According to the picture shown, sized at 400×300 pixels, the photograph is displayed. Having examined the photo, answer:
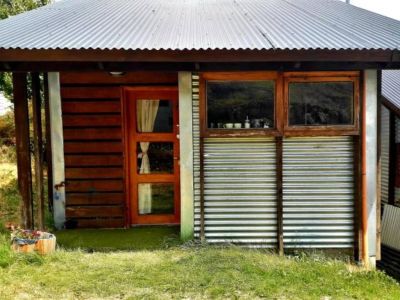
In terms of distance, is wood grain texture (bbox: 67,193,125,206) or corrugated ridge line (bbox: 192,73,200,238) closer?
corrugated ridge line (bbox: 192,73,200,238)

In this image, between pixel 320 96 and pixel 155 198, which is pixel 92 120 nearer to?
pixel 155 198

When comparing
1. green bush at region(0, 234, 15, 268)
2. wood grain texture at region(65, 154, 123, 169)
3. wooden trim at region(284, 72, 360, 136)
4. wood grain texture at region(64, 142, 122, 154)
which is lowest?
green bush at region(0, 234, 15, 268)

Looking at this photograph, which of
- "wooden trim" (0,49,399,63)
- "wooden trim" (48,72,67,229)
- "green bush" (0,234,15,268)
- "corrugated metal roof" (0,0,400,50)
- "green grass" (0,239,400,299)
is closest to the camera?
"green grass" (0,239,400,299)

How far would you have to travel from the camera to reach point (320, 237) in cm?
489

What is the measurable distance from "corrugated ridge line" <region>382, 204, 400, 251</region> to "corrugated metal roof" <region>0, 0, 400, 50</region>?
11.1ft

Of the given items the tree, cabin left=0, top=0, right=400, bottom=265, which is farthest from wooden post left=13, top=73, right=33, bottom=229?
the tree

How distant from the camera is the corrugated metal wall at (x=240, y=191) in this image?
4.92m

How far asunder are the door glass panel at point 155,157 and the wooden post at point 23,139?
176 cm

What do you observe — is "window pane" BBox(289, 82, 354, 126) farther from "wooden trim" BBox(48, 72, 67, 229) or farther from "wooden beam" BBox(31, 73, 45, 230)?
"wooden trim" BBox(48, 72, 67, 229)

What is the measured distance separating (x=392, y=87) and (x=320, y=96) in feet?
13.5

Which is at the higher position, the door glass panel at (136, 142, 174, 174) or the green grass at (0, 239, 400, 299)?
the door glass panel at (136, 142, 174, 174)

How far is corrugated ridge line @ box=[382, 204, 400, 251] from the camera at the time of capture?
21.6 feet

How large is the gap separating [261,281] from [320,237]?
1.50 meters

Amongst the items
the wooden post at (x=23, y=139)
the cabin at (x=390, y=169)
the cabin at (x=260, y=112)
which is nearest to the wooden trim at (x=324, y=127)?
the cabin at (x=260, y=112)
